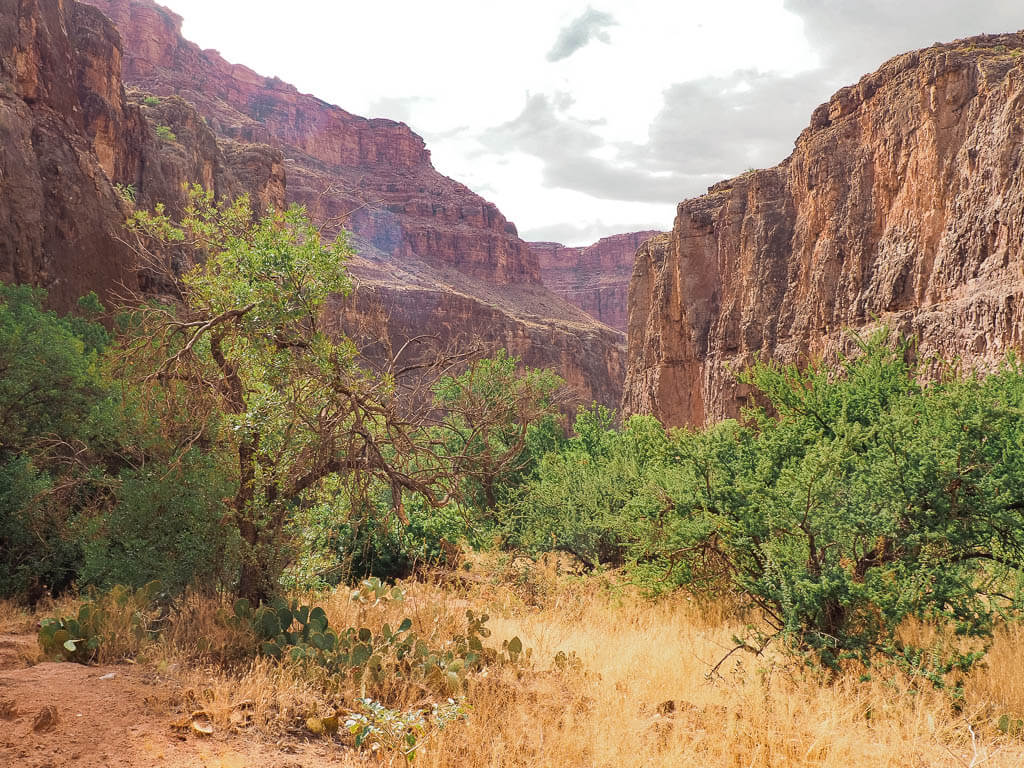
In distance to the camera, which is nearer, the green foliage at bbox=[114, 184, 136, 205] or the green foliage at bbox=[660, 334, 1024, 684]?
the green foliage at bbox=[660, 334, 1024, 684]

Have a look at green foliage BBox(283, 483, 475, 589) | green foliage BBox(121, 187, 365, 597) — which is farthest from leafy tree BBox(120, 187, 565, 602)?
green foliage BBox(283, 483, 475, 589)

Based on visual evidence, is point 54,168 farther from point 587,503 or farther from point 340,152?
point 340,152

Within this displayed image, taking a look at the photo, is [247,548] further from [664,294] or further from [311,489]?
[664,294]

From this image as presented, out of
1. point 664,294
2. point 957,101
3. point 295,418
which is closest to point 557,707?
point 295,418

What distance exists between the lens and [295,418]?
236 inches

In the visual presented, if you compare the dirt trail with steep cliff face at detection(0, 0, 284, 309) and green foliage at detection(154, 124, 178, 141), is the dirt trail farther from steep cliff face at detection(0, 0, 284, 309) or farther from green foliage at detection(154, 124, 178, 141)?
green foliage at detection(154, 124, 178, 141)

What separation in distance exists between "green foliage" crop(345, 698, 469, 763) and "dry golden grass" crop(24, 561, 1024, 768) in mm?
100

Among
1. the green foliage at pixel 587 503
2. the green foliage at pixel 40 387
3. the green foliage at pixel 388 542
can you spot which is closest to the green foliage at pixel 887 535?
the green foliage at pixel 587 503

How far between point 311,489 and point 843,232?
44.9 meters

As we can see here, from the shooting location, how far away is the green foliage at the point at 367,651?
541cm

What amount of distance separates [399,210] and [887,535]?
126861 millimetres

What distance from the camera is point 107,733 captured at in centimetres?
406

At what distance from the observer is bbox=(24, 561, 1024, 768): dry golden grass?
4359 millimetres

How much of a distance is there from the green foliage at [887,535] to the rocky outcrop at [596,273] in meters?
158
